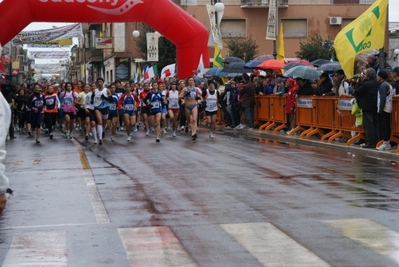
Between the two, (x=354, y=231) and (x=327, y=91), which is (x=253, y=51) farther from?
(x=354, y=231)

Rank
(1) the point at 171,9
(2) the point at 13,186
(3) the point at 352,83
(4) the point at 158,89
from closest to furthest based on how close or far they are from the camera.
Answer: (2) the point at 13,186 < (3) the point at 352,83 < (4) the point at 158,89 < (1) the point at 171,9

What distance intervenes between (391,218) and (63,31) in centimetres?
5266

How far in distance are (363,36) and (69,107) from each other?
454 inches

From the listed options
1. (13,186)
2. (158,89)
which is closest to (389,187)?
(13,186)

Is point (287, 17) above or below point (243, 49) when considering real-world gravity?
above

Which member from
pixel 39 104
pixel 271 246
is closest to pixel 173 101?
pixel 39 104

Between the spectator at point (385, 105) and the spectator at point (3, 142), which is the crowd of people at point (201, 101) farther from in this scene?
the spectator at point (3, 142)

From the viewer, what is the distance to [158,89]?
26.5 m

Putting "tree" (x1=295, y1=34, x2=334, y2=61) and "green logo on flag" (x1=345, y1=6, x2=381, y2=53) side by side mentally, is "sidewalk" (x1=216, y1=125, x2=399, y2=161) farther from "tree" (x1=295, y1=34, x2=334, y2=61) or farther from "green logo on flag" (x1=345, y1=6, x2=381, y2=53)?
"tree" (x1=295, y1=34, x2=334, y2=61)

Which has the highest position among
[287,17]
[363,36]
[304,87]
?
[287,17]

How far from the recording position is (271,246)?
26.0 feet

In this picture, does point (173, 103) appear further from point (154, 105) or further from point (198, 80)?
point (198, 80)

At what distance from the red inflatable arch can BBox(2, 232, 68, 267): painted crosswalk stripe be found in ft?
65.4

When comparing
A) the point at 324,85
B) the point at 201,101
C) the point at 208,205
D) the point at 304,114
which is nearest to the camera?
the point at 208,205
